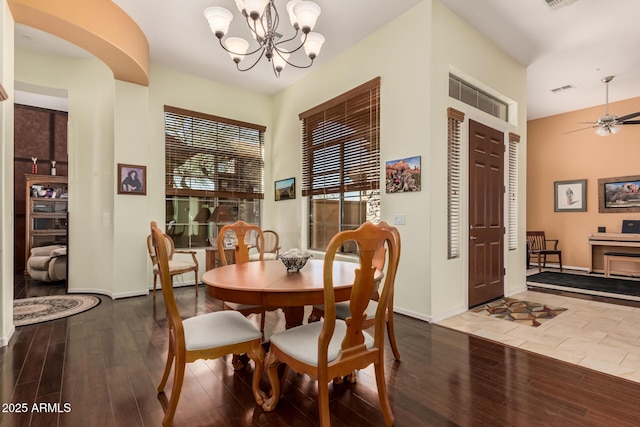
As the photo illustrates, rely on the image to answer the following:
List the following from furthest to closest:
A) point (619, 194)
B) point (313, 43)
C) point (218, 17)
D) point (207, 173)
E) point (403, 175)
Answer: point (619, 194) < point (207, 173) < point (403, 175) < point (313, 43) < point (218, 17)

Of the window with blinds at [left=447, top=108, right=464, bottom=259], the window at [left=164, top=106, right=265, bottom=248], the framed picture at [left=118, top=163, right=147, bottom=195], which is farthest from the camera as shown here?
the window at [left=164, top=106, right=265, bottom=248]

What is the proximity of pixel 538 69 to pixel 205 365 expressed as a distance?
6121 millimetres

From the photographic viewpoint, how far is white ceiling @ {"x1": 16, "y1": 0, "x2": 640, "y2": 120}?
356cm

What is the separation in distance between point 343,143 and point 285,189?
5.25ft

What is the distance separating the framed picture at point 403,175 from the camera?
3564mm

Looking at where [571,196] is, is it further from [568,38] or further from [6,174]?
[6,174]

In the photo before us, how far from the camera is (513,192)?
A: 478cm

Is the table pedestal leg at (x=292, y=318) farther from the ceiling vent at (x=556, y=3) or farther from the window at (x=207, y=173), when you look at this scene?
the ceiling vent at (x=556, y=3)

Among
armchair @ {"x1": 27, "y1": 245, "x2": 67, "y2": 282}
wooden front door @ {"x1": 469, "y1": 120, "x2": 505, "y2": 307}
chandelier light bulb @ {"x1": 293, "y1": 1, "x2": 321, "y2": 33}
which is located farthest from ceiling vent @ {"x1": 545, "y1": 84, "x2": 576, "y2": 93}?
armchair @ {"x1": 27, "y1": 245, "x2": 67, "y2": 282}

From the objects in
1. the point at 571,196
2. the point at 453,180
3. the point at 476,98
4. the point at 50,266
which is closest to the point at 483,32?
the point at 476,98

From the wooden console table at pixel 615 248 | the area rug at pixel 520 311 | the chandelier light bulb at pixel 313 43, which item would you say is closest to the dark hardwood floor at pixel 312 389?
the area rug at pixel 520 311

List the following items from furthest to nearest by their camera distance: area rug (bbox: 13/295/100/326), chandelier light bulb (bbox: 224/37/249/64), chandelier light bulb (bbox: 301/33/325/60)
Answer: area rug (bbox: 13/295/100/326) < chandelier light bulb (bbox: 224/37/249/64) < chandelier light bulb (bbox: 301/33/325/60)

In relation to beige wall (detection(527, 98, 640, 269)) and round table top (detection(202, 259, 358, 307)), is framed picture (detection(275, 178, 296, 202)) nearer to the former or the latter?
round table top (detection(202, 259, 358, 307))

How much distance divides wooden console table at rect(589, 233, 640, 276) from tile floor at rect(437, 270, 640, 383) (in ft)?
8.09
